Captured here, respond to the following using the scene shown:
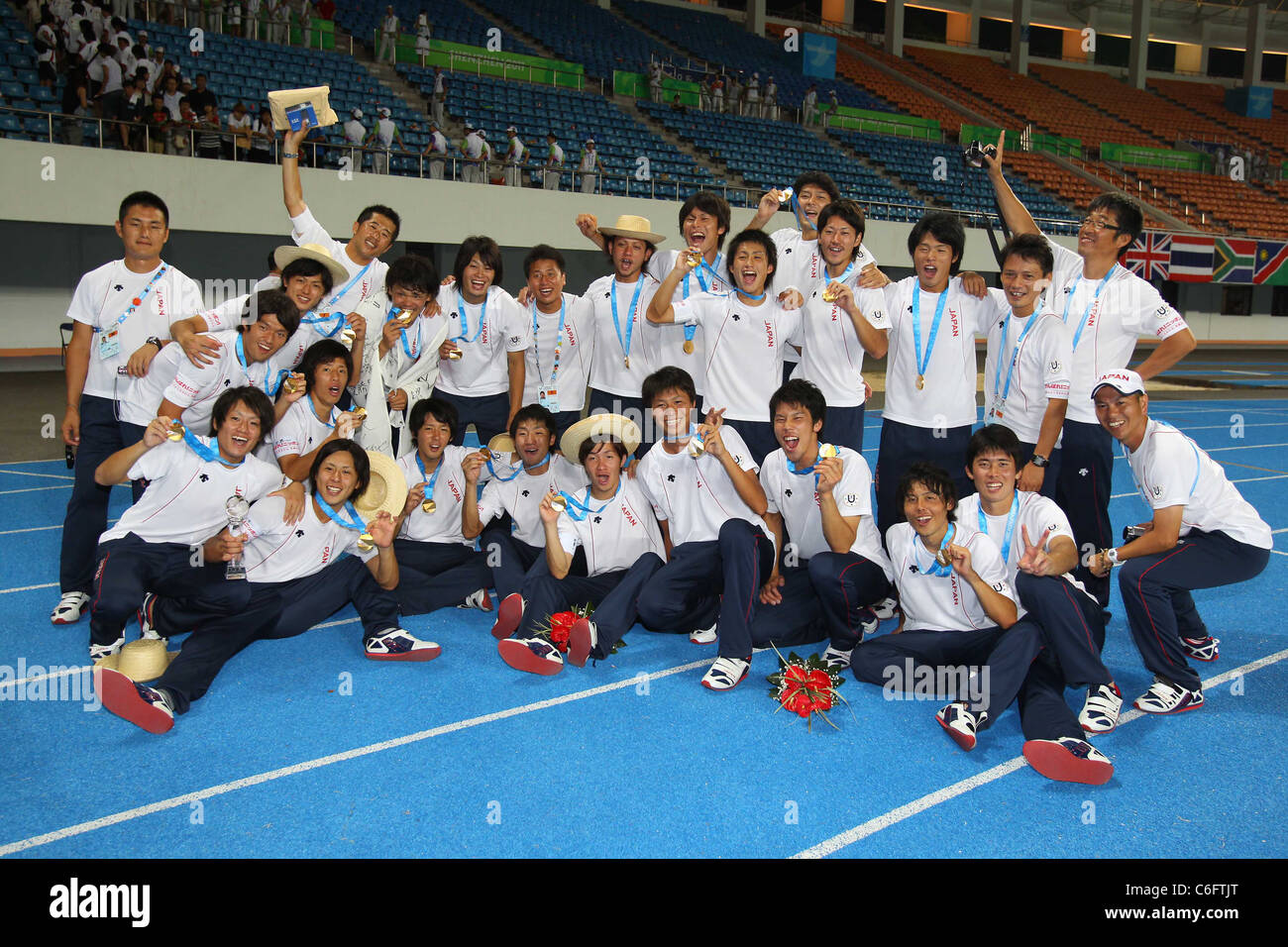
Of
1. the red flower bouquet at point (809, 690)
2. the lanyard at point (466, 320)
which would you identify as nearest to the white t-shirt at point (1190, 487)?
the red flower bouquet at point (809, 690)

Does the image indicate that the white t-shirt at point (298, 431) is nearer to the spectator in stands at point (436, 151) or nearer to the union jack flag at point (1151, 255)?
the spectator in stands at point (436, 151)

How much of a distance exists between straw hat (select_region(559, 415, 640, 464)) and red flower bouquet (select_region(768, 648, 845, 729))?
1.80 meters

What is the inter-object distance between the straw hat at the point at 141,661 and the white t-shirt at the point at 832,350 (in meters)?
4.09

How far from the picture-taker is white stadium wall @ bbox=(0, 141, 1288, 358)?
50.6 feet

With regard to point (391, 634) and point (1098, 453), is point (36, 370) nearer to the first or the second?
point (391, 634)

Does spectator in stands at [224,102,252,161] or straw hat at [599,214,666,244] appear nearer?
straw hat at [599,214,666,244]

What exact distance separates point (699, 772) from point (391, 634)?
2170 mm

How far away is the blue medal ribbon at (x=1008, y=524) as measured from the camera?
4816mm

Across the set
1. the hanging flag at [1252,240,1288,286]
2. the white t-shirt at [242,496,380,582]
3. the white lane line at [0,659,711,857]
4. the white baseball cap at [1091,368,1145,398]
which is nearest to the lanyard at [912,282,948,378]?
the white baseball cap at [1091,368,1145,398]

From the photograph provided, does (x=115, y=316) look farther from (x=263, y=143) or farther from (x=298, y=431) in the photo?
(x=263, y=143)

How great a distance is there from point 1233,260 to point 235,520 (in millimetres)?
35139

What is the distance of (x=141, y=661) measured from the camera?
4.82m

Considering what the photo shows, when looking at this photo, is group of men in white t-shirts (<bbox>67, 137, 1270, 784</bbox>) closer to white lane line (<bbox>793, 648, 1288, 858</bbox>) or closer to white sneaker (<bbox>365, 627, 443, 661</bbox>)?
white sneaker (<bbox>365, 627, 443, 661</bbox>)

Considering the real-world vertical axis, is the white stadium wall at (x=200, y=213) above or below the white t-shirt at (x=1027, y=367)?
above
